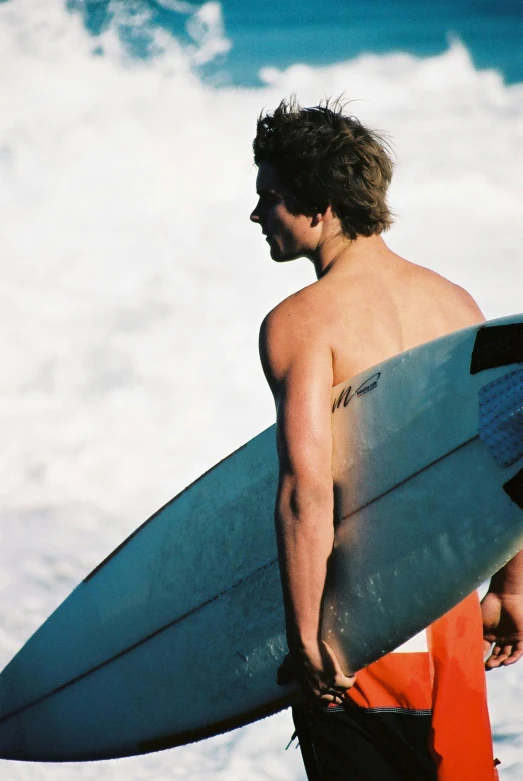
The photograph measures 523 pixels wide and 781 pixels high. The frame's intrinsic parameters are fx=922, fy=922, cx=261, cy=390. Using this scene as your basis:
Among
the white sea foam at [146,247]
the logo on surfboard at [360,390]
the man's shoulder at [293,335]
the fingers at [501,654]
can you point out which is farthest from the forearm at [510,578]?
the white sea foam at [146,247]

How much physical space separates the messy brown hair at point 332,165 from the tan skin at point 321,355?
0.03m

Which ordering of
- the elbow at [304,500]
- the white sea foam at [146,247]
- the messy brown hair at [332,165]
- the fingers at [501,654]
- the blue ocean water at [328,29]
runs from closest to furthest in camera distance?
the elbow at [304,500]
the messy brown hair at [332,165]
the fingers at [501,654]
the white sea foam at [146,247]
the blue ocean water at [328,29]

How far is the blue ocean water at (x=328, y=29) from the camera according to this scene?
9297 mm

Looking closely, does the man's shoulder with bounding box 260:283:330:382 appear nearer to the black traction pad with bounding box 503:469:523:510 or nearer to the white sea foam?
the black traction pad with bounding box 503:469:523:510

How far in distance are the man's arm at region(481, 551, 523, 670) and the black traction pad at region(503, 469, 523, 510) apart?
1.34 ft

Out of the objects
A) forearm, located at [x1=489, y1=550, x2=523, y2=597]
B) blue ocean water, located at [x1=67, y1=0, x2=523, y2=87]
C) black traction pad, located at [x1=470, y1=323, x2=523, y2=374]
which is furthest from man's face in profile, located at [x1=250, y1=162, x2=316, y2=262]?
blue ocean water, located at [x1=67, y1=0, x2=523, y2=87]

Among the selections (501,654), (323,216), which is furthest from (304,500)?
(501,654)

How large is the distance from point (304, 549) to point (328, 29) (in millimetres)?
8758

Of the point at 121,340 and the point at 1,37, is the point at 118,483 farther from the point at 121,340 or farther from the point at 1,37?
the point at 1,37

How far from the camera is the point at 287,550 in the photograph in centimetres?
198

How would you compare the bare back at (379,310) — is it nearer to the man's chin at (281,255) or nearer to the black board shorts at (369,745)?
the man's chin at (281,255)

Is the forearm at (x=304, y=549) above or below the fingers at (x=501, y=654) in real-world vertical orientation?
above

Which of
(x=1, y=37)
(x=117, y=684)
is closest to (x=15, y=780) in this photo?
(x=117, y=684)

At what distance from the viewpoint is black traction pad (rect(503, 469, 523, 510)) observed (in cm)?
204
